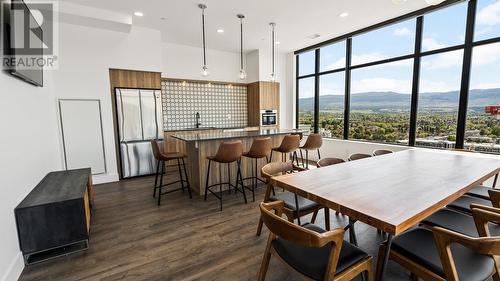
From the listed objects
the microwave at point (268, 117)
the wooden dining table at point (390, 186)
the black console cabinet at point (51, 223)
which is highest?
the microwave at point (268, 117)

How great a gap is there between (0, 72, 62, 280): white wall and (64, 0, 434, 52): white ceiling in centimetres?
208

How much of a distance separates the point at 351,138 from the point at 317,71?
79.1 inches

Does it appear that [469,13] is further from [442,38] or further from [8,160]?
[8,160]

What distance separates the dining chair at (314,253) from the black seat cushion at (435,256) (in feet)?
0.92

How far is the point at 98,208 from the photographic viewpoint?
3.26 meters

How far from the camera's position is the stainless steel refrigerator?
179 inches

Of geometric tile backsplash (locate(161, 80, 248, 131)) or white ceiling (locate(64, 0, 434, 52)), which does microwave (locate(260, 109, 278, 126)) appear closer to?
geometric tile backsplash (locate(161, 80, 248, 131))

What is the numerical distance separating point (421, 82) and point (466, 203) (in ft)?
9.76

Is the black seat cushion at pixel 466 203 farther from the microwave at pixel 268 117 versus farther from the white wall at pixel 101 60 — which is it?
the white wall at pixel 101 60

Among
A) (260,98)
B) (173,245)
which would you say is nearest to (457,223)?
(173,245)

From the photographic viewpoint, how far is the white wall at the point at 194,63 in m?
5.69

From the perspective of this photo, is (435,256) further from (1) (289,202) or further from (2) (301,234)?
(1) (289,202)

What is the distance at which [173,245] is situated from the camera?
234 cm

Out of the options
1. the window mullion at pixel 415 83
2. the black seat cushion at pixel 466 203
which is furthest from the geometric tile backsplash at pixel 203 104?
the black seat cushion at pixel 466 203
